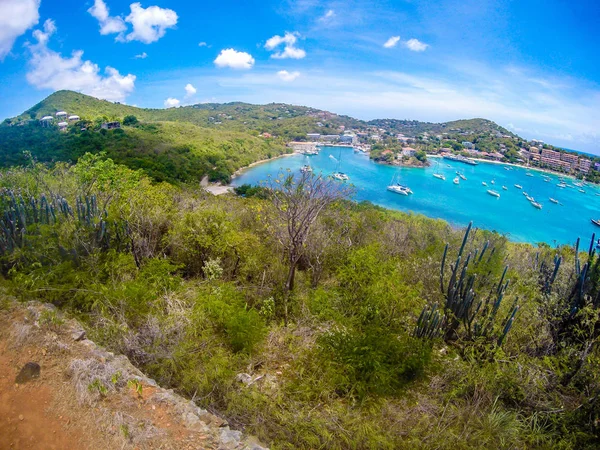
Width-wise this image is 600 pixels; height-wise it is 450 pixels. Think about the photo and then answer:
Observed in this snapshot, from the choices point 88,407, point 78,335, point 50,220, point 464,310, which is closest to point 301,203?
point 464,310

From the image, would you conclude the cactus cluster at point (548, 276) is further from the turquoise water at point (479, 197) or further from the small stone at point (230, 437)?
the turquoise water at point (479, 197)

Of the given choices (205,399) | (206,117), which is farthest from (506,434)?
(206,117)

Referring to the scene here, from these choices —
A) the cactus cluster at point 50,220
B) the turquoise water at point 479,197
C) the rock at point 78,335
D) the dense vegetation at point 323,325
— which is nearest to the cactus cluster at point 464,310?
the dense vegetation at point 323,325

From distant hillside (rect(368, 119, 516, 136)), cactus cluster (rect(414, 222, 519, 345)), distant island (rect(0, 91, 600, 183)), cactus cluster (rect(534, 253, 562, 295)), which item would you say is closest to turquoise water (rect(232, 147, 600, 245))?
distant island (rect(0, 91, 600, 183))

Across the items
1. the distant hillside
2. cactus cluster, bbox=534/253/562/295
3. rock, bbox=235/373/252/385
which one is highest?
the distant hillside

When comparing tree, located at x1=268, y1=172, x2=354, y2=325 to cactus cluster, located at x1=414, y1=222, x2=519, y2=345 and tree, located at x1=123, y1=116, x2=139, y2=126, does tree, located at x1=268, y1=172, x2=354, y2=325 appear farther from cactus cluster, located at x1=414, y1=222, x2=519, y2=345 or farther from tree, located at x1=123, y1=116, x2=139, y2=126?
tree, located at x1=123, y1=116, x2=139, y2=126
